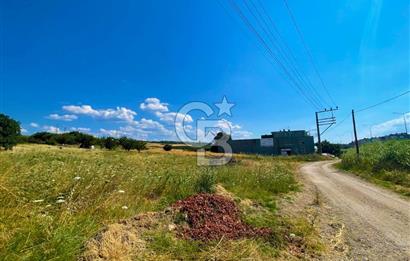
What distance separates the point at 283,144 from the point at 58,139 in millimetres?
68103

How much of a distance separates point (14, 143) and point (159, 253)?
214 feet

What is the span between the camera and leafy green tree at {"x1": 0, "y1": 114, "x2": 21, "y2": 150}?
177 feet

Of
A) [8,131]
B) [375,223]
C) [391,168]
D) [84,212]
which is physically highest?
[8,131]

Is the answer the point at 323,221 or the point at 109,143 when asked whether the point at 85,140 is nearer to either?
the point at 109,143

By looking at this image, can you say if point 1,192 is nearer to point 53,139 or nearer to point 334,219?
point 334,219

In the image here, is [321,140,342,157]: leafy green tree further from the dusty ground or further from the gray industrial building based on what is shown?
the dusty ground

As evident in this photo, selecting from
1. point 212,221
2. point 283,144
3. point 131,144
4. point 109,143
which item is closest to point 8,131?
point 109,143

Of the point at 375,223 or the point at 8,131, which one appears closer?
the point at 375,223

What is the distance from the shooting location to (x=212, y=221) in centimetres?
558

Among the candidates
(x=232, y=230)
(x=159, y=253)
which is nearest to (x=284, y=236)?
(x=232, y=230)

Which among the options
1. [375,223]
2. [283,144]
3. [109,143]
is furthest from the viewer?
[283,144]

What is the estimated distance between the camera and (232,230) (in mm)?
5383

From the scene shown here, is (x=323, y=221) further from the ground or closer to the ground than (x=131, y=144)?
closer to the ground

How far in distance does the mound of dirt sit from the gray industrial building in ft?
264
